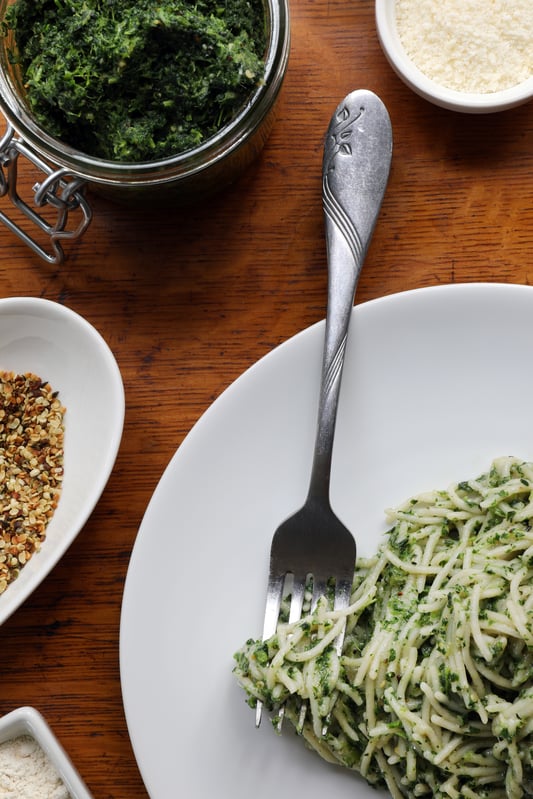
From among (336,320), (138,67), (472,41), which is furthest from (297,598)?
(472,41)

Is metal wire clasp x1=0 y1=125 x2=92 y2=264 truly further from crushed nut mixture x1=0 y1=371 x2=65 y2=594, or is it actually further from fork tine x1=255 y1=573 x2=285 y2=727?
fork tine x1=255 y1=573 x2=285 y2=727

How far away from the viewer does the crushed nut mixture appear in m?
2.24

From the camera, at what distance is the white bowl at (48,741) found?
82.0 inches

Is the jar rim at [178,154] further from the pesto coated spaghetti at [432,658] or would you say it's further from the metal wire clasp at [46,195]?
the pesto coated spaghetti at [432,658]

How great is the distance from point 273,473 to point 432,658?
1.90 ft

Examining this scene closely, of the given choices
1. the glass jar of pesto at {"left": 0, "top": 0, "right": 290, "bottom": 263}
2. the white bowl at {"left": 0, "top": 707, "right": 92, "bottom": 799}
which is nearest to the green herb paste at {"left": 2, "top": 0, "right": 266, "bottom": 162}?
the glass jar of pesto at {"left": 0, "top": 0, "right": 290, "bottom": 263}

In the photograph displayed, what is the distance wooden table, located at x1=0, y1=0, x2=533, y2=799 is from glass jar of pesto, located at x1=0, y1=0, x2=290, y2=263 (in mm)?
298

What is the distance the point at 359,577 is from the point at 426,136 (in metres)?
1.20

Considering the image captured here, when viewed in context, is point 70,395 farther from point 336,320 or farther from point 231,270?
point 336,320

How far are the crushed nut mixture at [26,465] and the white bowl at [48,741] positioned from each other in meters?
0.32

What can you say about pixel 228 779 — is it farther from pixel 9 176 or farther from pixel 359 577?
pixel 9 176

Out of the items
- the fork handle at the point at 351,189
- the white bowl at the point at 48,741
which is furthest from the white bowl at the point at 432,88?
the white bowl at the point at 48,741

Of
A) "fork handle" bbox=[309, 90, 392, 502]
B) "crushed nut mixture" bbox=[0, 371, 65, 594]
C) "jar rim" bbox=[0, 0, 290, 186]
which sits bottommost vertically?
"crushed nut mixture" bbox=[0, 371, 65, 594]

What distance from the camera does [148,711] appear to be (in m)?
2.08
